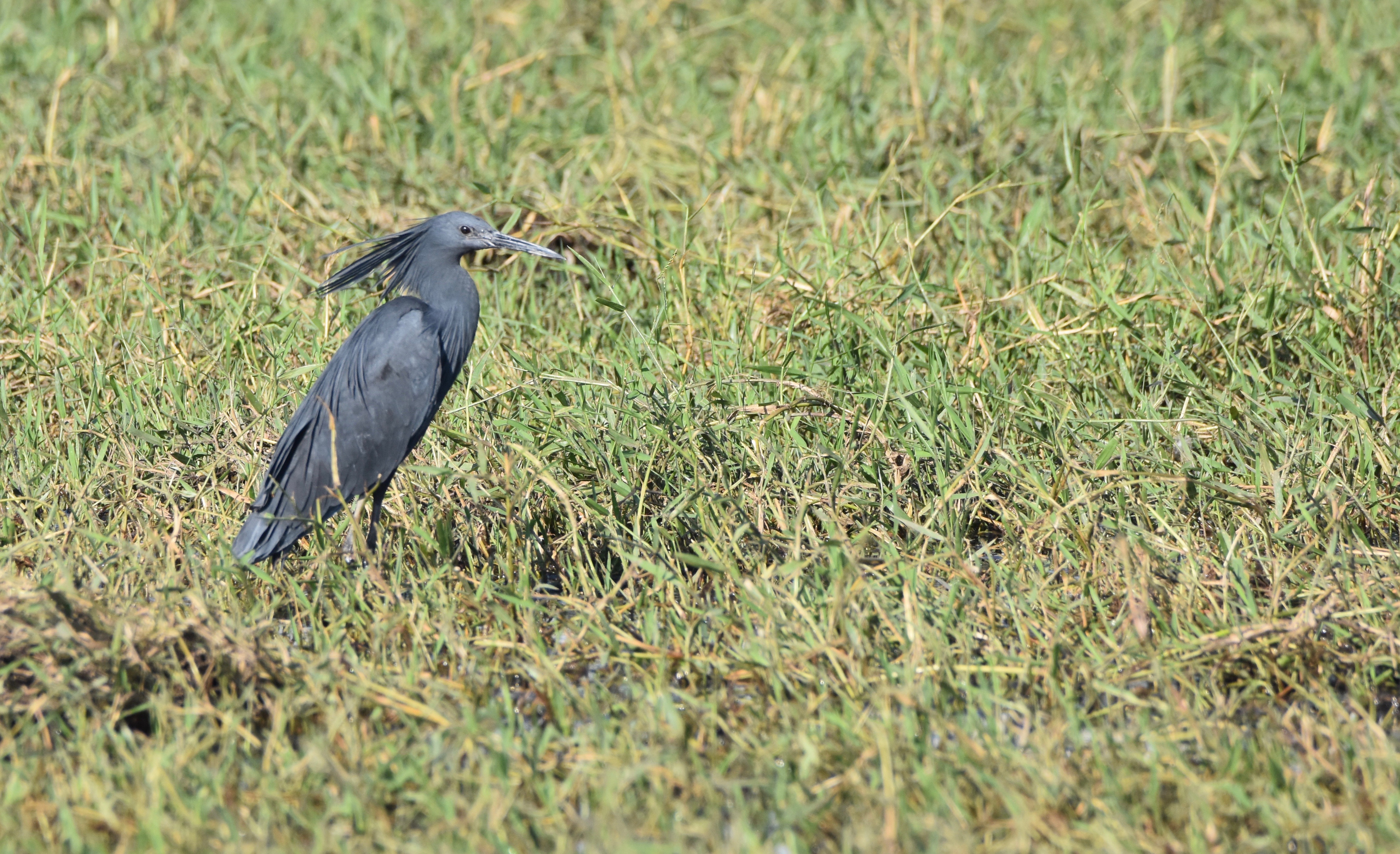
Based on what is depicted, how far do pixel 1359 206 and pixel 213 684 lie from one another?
155 inches

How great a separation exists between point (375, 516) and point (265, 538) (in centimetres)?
29

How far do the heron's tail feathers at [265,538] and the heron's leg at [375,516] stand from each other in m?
0.19

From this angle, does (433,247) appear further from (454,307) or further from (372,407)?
(372,407)

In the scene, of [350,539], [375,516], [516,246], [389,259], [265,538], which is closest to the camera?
[265,538]

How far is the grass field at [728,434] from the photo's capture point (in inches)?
103

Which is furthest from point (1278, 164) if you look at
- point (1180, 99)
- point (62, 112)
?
point (62, 112)

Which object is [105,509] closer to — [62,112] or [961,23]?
[62,112]

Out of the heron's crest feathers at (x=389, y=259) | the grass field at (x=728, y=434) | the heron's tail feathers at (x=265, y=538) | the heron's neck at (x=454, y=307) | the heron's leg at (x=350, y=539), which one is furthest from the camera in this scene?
the heron's crest feathers at (x=389, y=259)

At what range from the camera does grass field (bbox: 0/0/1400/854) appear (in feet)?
8.55

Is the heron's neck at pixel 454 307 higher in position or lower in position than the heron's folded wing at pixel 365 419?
higher

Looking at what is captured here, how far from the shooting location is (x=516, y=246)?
3914mm

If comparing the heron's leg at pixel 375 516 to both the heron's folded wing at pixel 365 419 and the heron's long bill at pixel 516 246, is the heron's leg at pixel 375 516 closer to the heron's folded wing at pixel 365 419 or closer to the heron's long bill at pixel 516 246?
the heron's folded wing at pixel 365 419

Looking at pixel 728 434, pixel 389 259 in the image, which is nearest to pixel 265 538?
pixel 389 259

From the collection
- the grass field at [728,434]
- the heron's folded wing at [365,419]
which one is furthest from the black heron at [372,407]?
the grass field at [728,434]
